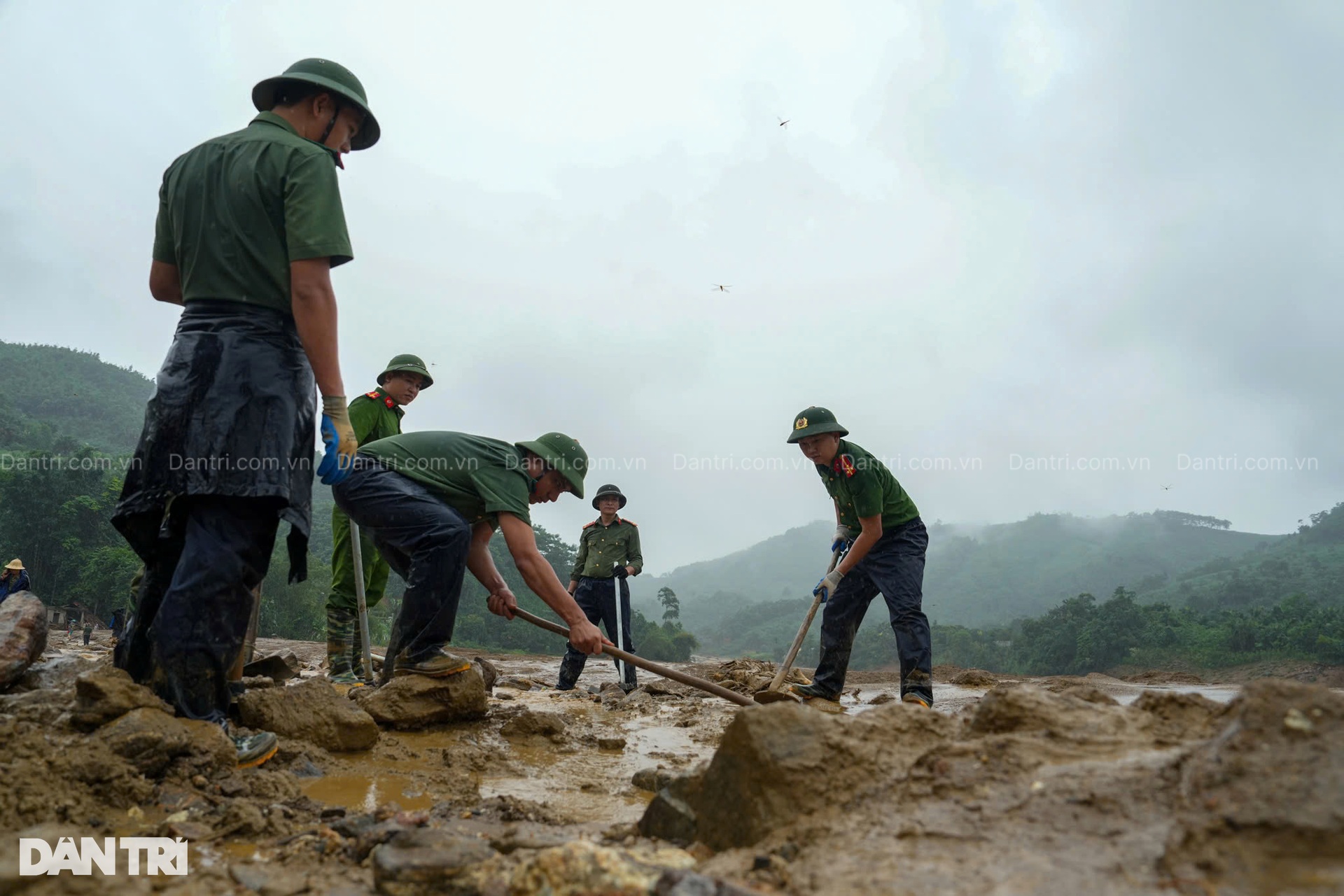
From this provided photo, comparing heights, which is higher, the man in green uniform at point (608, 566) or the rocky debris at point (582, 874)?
the man in green uniform at point (608, 566)

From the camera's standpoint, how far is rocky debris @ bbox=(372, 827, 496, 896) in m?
1.54

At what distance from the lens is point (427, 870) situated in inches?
60.8

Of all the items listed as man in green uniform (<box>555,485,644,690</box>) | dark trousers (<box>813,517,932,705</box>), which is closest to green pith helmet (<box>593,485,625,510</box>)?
man in green uniform (<box>555,485,644,690</box>)

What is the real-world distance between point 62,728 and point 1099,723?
278 cm

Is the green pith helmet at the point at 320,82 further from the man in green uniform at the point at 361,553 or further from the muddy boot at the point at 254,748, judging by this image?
the man in green uniform at the point at 361,553

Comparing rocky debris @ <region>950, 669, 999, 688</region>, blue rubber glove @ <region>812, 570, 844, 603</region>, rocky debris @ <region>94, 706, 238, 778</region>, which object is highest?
blue rubber glove @ <region>812, 570, 844, 603</region>

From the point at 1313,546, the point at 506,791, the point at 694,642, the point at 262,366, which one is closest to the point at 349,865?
the point at 506,791

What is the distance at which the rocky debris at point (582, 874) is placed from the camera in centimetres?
140

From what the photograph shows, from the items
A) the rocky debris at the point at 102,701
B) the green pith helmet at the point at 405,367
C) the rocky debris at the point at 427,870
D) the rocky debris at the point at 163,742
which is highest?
the green pith helmet at the point at 405,367

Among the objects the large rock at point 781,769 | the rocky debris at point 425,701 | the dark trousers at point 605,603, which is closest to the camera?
the large rock at point 781,769

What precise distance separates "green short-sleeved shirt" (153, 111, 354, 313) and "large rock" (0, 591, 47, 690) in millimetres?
1529

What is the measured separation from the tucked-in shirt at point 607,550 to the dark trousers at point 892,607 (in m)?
2.70

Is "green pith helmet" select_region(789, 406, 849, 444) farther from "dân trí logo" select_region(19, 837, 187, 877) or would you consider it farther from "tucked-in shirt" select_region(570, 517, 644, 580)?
"dân trí logo" select_region(19, 837, 187, 877)

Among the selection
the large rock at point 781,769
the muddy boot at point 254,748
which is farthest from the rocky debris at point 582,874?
the muddy boot at point 254,748
